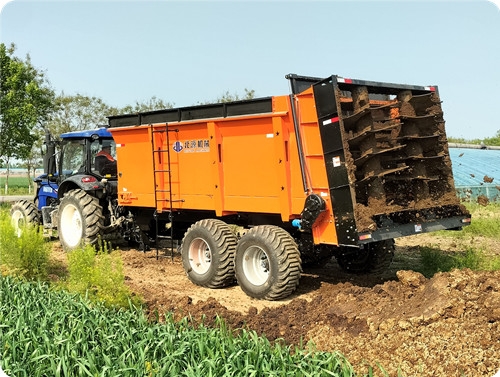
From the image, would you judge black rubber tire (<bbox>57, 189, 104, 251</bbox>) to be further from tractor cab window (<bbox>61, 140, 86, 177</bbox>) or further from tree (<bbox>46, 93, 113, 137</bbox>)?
tree (<bbox>46, 93, 113, 137</bbox>)

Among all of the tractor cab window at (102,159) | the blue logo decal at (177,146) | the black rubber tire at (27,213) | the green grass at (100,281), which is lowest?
the green grass at (100,281)

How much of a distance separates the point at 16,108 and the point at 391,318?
1813 cm

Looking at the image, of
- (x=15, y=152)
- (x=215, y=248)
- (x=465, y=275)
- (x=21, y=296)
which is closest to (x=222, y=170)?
(x=215, y=248)

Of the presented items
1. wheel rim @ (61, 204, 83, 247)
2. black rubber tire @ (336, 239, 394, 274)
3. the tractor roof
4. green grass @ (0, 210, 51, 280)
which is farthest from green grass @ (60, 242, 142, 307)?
the tractor roof

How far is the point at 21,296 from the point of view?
6188mm

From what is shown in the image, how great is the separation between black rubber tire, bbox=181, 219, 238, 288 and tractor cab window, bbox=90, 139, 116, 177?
3310mm

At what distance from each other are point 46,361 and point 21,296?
2.15m

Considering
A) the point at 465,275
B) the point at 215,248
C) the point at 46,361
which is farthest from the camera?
the point at 215,248

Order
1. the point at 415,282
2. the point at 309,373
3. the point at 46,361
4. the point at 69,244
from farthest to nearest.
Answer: the point at 69,244 < the point at 415,282 < the point at 46,361 < the point at 309,373

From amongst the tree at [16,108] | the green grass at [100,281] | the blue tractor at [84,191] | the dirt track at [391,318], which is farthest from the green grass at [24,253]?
the tree at [16,108]

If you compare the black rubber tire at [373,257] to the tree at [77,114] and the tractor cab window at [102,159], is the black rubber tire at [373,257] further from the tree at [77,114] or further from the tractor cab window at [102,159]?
the tree at [77,114]

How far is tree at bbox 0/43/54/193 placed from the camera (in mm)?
19578

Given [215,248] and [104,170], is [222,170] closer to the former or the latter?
[215,248]

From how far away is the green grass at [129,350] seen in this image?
3910 mm
